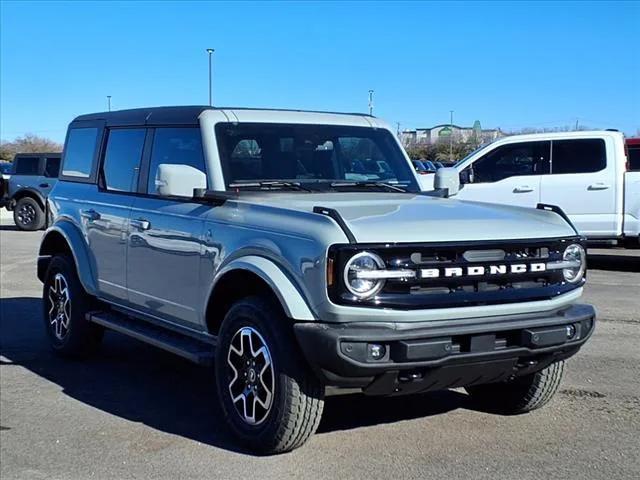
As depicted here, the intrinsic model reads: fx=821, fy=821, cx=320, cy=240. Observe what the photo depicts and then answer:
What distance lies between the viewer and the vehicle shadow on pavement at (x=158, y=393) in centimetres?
531

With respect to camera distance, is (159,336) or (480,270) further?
(159,336)

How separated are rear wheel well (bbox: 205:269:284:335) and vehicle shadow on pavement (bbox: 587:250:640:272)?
9308 millimetres

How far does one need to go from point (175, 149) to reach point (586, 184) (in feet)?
27.6

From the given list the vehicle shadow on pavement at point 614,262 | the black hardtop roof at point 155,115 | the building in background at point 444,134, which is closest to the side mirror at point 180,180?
the black hardtop roof at point 155,115

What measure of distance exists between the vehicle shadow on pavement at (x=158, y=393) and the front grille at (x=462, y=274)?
130 cm

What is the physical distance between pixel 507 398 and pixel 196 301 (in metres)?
2.13

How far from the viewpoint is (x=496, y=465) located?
4.48 metres

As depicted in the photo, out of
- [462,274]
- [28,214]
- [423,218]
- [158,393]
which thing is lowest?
[158,393]

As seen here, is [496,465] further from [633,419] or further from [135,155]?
[135,155]

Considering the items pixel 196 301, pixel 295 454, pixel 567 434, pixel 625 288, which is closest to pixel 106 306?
pixel 196 301

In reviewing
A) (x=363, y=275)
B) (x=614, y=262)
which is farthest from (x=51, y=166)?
(x=363, y=275)

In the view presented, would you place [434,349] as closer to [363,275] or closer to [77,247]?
[363,275]

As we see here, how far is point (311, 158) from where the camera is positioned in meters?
5.91

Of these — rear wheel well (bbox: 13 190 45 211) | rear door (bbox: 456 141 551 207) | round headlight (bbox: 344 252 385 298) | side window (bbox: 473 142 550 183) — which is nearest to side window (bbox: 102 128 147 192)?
round headlight (bbox: 344 252 385 298)
